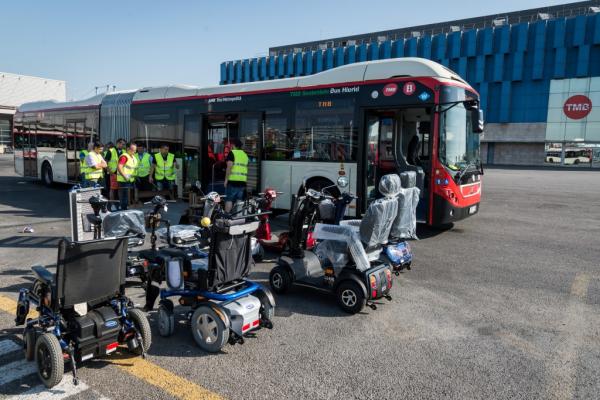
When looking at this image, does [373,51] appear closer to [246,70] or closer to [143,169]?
[246,70]

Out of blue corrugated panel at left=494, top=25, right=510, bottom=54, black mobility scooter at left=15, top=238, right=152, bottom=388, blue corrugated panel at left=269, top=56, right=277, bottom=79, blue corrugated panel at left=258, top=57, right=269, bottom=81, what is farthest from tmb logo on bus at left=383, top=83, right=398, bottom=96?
blue corrugated panel at left=258, top=57, right=269, bottom=81

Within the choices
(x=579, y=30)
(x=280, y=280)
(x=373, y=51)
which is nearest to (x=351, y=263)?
(x=280, y=280)

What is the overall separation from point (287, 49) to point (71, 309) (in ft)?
208

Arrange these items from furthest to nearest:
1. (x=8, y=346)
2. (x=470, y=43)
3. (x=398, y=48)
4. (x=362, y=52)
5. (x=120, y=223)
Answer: (x=362, y=52)
(x=398, y=48)
(x=470, y=43)
(x=120, y=223)
(x=8, y=346)

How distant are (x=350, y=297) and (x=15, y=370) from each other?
3209mm

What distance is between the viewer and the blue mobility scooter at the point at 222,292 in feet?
12.8

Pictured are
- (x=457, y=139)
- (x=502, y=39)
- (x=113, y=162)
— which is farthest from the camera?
(x=502, y=39)

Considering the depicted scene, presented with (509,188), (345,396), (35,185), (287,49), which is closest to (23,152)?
(35,185)

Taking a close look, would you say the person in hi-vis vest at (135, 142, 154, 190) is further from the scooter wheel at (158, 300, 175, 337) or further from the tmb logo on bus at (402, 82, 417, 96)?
the scooter wheel at (158, 300, 175, 337)

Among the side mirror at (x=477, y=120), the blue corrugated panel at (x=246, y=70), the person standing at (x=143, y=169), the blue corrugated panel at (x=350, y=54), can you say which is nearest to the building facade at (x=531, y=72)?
the blue corrugated panel at (x=350, y=54)

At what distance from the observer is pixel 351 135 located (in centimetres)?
943

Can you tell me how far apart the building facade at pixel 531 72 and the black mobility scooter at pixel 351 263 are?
1698 inches

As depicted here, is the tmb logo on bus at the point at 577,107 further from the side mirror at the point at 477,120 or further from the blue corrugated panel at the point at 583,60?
the side mirror at the point at 477,120

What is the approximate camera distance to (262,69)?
2335 inches
